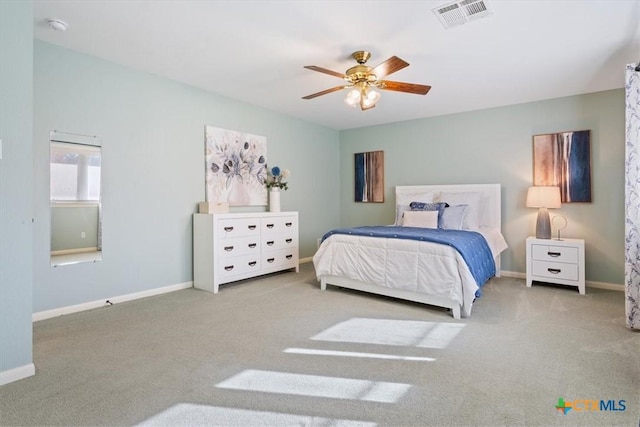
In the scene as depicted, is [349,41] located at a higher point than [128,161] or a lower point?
higher

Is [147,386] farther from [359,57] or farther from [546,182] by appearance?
[546,182]

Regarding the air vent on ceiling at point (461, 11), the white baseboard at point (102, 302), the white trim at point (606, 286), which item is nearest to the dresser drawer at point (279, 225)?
the white baseboard at point (102, 302)

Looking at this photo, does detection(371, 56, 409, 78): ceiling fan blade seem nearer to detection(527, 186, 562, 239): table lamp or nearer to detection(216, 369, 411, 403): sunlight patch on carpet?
detection(216, 369, 411, 403): sunlight patch on carpet

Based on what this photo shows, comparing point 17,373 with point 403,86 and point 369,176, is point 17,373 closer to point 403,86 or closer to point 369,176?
→ point 403,86

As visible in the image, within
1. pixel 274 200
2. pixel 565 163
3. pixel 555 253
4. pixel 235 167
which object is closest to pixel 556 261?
pixel 555 253

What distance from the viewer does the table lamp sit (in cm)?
401

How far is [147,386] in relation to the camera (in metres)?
1.85

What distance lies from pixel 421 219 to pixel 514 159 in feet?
5.30

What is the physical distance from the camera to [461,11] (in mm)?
2406

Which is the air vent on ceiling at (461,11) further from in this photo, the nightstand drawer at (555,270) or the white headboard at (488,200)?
the nightstand drawer at (555,270)

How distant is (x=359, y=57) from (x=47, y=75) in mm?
2767

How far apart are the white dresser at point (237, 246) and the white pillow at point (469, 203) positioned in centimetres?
235

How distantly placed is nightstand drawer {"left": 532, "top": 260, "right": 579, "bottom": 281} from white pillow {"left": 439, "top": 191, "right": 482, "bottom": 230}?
827 millimetres

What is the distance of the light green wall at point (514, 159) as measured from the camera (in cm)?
400
